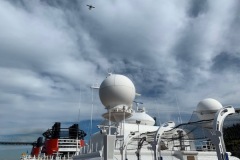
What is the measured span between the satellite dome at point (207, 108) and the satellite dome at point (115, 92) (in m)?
14.0

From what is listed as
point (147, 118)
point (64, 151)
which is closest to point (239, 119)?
point (147, 118)

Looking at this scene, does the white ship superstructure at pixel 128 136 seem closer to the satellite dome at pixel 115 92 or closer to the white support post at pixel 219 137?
the satellite dome at pixel 115 92

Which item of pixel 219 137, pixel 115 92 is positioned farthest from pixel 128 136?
pixel 219 137

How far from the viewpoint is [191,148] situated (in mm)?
31844

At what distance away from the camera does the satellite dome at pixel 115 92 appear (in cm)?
2909

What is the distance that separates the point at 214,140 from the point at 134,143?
679 inches

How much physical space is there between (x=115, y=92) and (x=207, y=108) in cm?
1718

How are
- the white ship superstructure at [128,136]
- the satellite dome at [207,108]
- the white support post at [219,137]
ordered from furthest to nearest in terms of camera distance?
the satellite dome at [207,108], the white ship superstructure at [128,136], the white support post at [219,137]

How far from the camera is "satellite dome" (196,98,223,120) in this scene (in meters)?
36.1

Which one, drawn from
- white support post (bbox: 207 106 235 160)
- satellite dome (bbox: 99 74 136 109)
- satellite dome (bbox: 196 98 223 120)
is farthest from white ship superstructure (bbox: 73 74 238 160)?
white support post (bbox: 207 106 235 160)

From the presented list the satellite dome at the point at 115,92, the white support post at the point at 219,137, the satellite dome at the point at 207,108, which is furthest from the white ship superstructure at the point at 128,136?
the white support post at the point at 219,137

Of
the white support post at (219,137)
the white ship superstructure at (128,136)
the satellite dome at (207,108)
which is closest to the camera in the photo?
the white support post at (219,137)

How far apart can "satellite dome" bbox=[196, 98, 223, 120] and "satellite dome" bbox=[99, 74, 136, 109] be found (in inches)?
551

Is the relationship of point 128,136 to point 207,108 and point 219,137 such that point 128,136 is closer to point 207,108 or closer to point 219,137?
point 219,137
